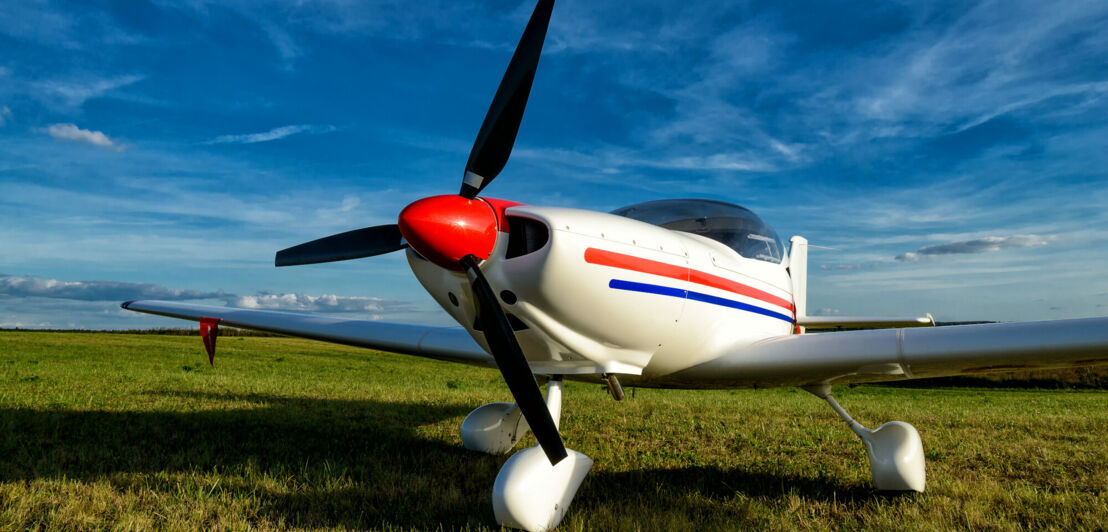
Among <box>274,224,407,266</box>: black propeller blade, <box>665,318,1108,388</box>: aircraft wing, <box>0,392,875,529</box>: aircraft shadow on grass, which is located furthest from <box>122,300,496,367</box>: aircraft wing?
<box>665,318,1108,388</box>: aircraft wing

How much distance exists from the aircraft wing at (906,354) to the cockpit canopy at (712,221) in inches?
39.2

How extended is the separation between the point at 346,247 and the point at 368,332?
2.67 m

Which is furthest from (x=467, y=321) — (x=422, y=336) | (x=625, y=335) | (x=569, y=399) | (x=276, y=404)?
(x=569, y=399)

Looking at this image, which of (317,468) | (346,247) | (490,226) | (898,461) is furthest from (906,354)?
(317,468)

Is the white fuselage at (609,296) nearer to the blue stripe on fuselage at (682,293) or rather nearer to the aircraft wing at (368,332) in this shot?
the blue stripe on fuselage at (682,293)

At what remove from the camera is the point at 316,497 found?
14.4ft

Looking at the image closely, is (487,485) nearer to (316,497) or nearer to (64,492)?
(316,497)

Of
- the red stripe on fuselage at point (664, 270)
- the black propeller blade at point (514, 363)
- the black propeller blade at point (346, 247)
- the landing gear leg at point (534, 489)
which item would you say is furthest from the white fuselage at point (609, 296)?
the landing gear leg at point (534, 489)

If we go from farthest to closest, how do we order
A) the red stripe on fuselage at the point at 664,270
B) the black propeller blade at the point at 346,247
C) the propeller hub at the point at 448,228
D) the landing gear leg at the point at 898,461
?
the landing gear leg at the point at 898,461 → the black propeller blade at the point at 346,247 → the red stripe on fuselage at the point at 664,270 → the propeller hub at the point at 448,228

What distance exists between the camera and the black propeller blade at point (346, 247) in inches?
191

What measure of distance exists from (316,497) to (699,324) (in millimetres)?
3227

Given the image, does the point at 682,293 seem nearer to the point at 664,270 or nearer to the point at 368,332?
the point at 664,270

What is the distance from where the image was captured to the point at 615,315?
4406 millimetres

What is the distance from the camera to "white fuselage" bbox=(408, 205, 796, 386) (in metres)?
4.11
